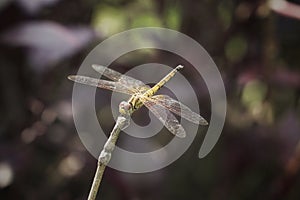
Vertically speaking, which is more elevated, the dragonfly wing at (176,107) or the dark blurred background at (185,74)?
the dragonfly wing at (176,107)

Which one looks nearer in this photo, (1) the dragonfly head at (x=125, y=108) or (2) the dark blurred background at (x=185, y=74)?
(1) the dragonfly head at (x=125, y=108)

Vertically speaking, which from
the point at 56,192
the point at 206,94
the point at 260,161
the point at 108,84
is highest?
the point at 108,84

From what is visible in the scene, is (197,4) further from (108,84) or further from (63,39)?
(108,84)

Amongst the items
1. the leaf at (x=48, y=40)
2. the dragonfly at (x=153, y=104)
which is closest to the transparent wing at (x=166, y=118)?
the dragonfly at (x=153, y=104)

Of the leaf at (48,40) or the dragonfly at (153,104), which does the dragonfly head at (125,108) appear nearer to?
the dragonfly at (153,104)

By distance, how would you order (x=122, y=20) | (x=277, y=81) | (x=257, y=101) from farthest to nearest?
1. (x=122, y=20)
2. (x=257, y=101)
3. (x=277, y=81)

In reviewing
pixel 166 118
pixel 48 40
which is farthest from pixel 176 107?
pixel 48 40

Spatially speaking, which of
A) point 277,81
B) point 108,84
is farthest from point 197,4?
point 108,84
